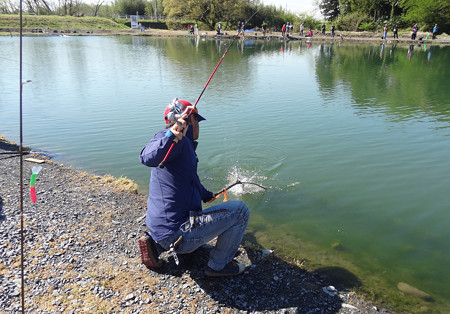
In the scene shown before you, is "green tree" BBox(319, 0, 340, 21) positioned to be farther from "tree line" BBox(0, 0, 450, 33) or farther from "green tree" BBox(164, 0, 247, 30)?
"green tree" BBox(164, 0, 247, 30)

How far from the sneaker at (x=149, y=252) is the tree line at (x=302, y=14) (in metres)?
62.5

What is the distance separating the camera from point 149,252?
4629mm

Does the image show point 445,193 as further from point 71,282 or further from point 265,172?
point 71,282

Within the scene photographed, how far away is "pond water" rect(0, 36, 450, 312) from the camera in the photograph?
20.5 feet

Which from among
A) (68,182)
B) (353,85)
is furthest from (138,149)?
(353,85)

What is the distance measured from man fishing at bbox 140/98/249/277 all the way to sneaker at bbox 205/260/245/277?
1.07 feet

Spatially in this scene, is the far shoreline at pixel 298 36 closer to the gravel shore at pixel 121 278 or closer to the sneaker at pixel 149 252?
the gravel shore at pixel 121 278

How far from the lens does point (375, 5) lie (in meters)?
66.6

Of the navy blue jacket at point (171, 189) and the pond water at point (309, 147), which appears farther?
the pond water at point (309, 147)

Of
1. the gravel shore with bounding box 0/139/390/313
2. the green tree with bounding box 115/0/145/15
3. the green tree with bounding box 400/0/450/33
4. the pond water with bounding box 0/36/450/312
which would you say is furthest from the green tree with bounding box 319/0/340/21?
the gravel shore with bounding box 0/139/390/313

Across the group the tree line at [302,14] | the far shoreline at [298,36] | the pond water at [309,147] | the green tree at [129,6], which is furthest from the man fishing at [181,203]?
the green tree at [129,6]

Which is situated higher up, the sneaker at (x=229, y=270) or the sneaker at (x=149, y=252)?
the sneaker at (x=149, y=252)

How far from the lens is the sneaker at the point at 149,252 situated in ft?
15.0

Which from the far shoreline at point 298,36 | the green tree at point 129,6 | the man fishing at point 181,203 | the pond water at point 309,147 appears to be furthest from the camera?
the green tree at point 129,6
